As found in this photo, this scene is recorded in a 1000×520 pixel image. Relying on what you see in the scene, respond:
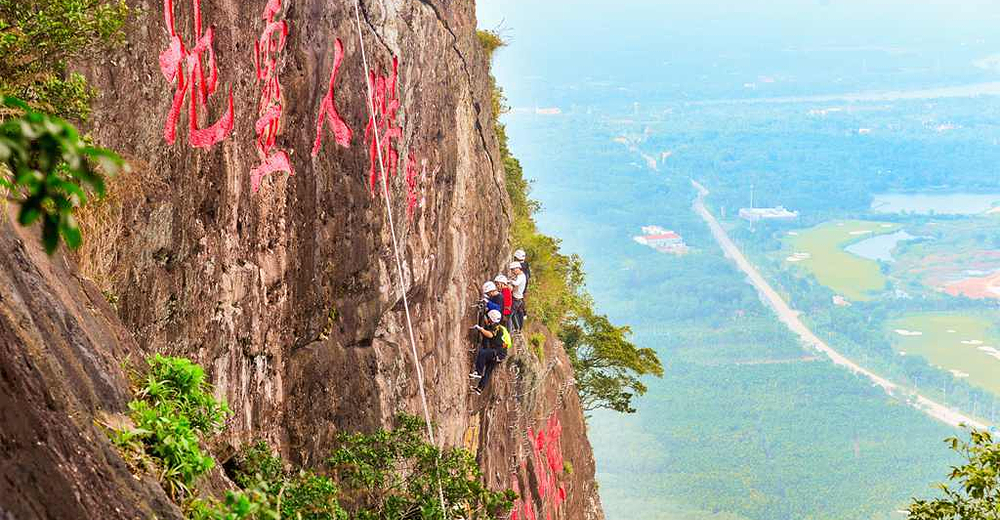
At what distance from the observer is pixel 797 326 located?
393 ft

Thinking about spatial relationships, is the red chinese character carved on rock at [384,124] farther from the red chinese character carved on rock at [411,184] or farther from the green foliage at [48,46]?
the green foliage at [48,46]

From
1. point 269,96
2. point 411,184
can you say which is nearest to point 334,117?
point 269,96

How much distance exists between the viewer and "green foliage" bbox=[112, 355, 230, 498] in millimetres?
5512

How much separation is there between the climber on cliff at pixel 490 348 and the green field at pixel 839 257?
119772 millimetres

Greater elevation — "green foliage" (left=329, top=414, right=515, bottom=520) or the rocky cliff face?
the rocky cliff face

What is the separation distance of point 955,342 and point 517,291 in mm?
110268

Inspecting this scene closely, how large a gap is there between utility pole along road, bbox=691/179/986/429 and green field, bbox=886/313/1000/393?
6.04 metres

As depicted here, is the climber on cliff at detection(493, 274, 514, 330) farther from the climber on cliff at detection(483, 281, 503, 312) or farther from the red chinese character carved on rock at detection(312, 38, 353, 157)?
the red chinese character carved on rock at detection(312, 38, 353, 157)

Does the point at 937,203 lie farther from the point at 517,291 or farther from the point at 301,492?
the point at 301,492

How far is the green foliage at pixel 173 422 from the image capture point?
5512mm

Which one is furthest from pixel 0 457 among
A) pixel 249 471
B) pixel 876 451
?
pixel 876 451

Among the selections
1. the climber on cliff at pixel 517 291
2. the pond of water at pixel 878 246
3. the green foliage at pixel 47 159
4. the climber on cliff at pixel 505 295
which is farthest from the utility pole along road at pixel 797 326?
the green foliage at pixel 47 159

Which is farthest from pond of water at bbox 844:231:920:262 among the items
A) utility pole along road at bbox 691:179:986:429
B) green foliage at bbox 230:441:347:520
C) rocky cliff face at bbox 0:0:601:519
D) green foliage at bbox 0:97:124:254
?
green foliage at bbox 0:97:124:254

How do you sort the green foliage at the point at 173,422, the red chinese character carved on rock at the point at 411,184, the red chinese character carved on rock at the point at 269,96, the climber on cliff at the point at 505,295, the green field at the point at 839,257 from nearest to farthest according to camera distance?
the green foliage at the point at 173,422, the red chinese character carved on rock at the point at 269,96, the red chinese character carved on rock at the point at 411,184, the climber on cliff at the point at 505,295, the green field at the point at 839,257
